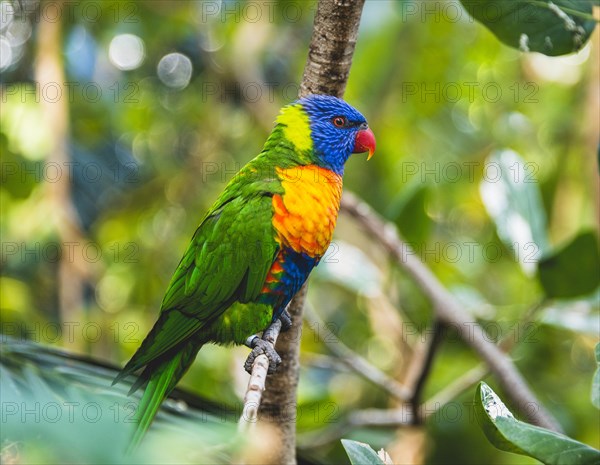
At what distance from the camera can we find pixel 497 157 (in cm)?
267

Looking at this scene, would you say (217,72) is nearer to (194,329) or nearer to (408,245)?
(408,245)

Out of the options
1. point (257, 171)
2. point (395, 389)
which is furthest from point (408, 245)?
point (257, 171)

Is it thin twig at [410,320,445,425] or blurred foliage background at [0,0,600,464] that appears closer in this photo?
thin twig at [410,320,445,425]

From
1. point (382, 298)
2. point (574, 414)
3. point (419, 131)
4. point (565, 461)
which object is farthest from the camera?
point (419, 131)

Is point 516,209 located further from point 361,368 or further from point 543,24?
point 543,24

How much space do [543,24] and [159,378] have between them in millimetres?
1376

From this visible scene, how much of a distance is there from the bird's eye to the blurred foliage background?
690 millimetres

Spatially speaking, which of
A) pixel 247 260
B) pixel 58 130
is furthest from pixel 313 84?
pixel 58 130

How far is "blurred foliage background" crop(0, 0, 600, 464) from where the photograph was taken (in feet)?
10.5

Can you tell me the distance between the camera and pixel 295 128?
191 cm

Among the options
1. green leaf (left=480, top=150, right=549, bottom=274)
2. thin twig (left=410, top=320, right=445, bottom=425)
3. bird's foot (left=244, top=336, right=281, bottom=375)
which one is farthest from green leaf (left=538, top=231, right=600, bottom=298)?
bird's foot (left=244, top=336, right=281, bottom=375)

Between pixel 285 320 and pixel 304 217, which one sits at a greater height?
pixel 304 217

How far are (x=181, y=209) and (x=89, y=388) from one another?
131 inches

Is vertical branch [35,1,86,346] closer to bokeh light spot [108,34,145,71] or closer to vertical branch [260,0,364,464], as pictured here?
bokeh light spot [108,34,145,71]
